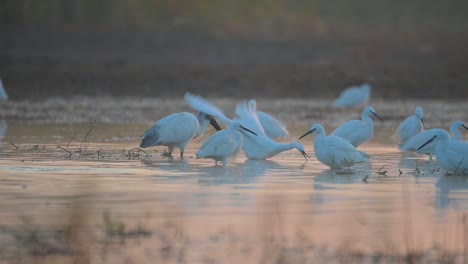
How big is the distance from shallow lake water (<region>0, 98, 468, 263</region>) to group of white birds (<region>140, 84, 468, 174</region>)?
176 mm

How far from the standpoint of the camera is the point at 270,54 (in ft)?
107

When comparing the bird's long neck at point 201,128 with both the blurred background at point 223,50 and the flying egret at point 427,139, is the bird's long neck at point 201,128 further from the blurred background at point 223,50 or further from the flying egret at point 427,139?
the blurred background at point 223,50

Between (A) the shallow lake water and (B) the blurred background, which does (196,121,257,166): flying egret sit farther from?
(B) the blurred background

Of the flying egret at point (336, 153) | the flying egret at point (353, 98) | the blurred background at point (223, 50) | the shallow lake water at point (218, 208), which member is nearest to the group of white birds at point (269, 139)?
the flying egret at point (336, 153)

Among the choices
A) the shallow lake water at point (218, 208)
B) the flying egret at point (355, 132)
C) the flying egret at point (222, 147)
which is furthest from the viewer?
the flying egret at point (355, 132)

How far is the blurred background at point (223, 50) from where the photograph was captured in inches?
1137

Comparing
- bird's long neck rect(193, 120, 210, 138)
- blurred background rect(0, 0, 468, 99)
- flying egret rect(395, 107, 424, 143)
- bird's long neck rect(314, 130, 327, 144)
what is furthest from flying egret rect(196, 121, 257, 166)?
blurred background rect(0, 0, 468, 99)

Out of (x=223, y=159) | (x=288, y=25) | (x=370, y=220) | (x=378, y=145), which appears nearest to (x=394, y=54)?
(x=288, y=25)

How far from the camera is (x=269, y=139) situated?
45.1ft

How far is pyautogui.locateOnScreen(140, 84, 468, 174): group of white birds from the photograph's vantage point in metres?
12.1

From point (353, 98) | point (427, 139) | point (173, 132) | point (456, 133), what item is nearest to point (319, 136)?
point (427, 139)

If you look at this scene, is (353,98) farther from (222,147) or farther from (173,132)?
(222,147)

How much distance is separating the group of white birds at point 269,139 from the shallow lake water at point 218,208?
176 mm

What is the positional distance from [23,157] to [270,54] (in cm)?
2016
